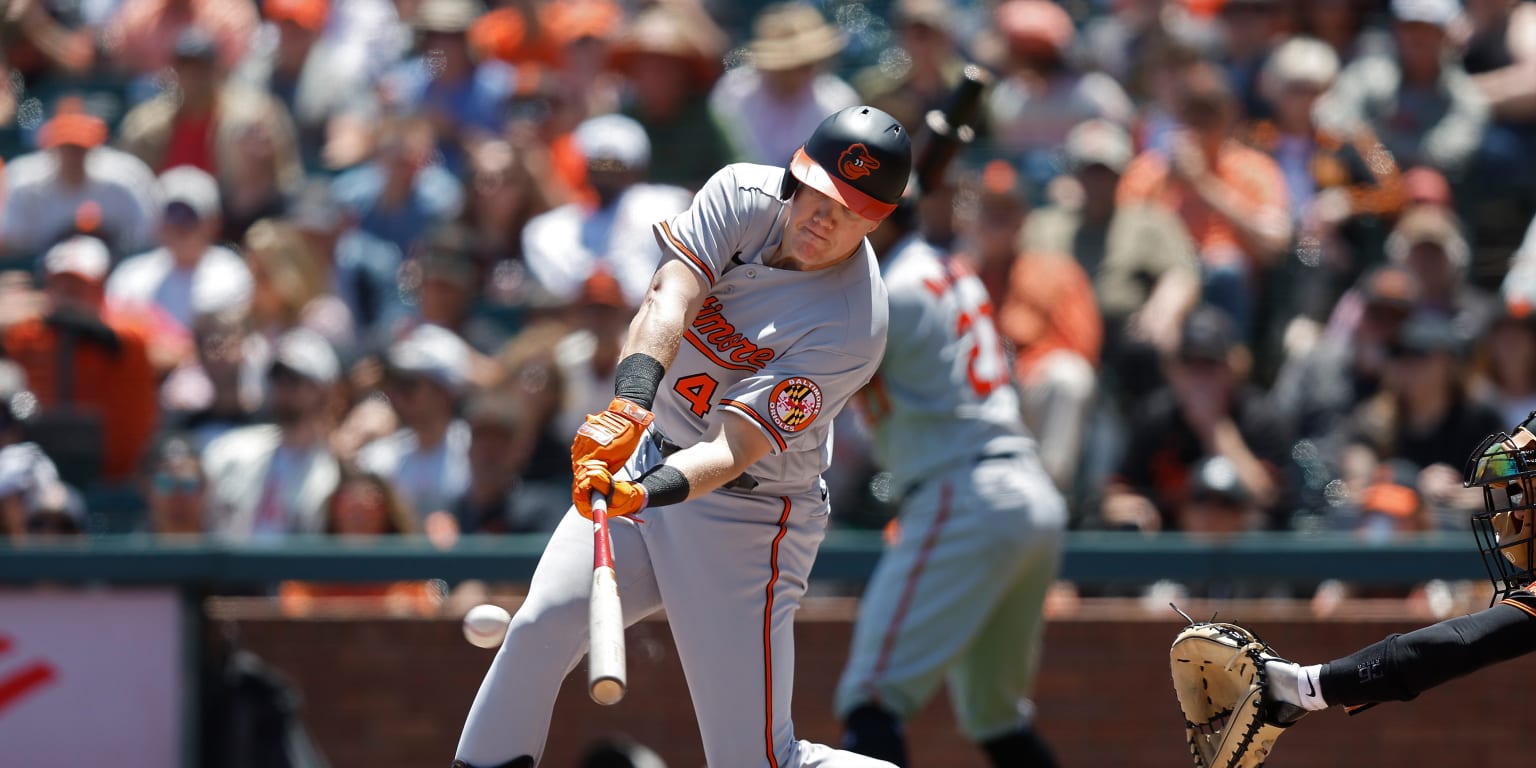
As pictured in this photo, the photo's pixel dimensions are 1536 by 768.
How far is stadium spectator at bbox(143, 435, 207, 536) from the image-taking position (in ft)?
22.6

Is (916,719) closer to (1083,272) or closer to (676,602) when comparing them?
(1083,272)

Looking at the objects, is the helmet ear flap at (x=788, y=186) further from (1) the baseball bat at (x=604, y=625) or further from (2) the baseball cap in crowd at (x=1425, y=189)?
(2) the baseball cap in crowd at (x=1425, y=189)

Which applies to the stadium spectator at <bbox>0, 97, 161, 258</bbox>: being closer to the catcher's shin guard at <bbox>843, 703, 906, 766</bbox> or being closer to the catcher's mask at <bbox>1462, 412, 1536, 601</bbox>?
the catcher's shin guard at <bbox>843, 703, 906, 766</bbox>

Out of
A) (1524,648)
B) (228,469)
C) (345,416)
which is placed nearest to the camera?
(1524,648)

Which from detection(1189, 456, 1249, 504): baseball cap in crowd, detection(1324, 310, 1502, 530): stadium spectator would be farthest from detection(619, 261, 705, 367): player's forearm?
detection(1324, 310, 1502, 530): stadium spectator

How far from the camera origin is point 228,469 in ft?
23.7

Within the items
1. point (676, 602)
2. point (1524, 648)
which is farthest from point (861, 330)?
point (1524, 648)

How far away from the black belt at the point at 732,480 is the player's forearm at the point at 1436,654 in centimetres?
128

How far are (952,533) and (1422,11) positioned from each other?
384 cm

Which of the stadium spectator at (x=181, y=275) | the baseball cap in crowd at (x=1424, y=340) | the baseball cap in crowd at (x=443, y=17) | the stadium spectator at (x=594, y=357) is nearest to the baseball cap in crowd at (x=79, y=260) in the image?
the stadium spectator at (x=181, y=275)

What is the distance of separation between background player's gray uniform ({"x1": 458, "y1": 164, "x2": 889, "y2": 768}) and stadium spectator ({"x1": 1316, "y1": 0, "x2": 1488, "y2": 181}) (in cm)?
454

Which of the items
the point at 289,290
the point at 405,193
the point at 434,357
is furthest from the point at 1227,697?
the point at 405,193

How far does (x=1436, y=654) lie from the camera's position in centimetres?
377

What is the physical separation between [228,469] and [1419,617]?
430cm
